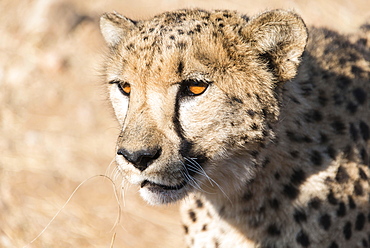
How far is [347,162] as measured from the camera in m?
2.54

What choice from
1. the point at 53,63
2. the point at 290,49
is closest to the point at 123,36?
the point at 290,49

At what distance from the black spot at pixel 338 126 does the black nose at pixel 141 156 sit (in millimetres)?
942

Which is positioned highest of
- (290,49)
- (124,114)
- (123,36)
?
(290,49)

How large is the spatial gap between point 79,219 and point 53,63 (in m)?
1.95

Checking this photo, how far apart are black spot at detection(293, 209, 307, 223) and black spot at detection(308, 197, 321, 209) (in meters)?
0.05

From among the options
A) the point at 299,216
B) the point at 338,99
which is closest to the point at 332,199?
the point at 299,216

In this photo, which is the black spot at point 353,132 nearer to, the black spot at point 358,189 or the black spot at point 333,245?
the black spot at point 358,189

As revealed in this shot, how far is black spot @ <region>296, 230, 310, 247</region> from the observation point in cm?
247

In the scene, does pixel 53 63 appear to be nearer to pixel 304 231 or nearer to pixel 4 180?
pixel 4 180

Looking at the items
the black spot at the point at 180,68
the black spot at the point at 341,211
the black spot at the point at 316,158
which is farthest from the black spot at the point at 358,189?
the black spot at the point at 180,68

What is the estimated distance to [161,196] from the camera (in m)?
2.26

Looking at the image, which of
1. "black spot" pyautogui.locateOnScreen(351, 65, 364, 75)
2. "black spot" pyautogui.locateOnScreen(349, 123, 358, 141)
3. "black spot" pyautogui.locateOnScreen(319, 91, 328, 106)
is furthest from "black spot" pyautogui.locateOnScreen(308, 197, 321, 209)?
"black spot" pyautogui.locateOnScreen(351, 65, 364, 75)

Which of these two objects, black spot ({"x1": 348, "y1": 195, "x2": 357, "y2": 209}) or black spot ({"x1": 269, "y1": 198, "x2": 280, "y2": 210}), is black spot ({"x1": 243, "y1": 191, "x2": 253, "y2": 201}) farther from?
→ black spot ({"x1": 348, "y1": 195, "x2": 357, "y2": 209})

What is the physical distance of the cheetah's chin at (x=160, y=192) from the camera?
7.23 ft
